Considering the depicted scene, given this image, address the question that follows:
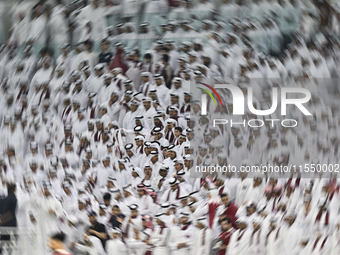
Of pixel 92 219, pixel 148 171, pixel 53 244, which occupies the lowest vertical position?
pixel 53 244

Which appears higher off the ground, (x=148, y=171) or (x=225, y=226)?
(x=148, y=171)

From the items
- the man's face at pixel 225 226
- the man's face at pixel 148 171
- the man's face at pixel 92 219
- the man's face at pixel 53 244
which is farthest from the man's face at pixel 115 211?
the man's face at pixel 225 226

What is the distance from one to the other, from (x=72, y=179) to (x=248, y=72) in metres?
1.13

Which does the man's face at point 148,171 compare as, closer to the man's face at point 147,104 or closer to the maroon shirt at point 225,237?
the man's face at point 147,104

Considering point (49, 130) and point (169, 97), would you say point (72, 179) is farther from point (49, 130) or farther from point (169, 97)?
point (169, 97)

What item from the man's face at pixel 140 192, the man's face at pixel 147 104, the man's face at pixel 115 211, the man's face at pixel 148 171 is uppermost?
the man's face at pixel 147 104

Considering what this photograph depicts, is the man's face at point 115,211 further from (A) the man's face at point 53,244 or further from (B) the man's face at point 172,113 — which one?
(B) the man's face at point 172,113

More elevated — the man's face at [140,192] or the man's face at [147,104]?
the man's face at [147,104]

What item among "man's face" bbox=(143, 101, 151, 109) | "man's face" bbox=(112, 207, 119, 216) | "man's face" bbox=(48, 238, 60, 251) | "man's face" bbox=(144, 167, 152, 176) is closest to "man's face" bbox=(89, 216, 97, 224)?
"man's face" bbox=(112, 207, 119, 216)

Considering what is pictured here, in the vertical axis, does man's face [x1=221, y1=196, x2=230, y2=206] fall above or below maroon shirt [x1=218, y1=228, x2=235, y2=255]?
above

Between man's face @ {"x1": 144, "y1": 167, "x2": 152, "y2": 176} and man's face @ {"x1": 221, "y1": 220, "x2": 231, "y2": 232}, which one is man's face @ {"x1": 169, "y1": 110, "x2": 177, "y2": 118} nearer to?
man's face @ {"x1": 144, "y1": 167, "x2": 152, "y2": 176}

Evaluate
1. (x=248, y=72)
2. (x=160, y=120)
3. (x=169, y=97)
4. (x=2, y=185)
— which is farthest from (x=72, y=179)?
(x=248, y=72)

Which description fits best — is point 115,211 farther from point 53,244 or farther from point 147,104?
point 147,104

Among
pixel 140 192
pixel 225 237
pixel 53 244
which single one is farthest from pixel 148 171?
pixel 53 244
